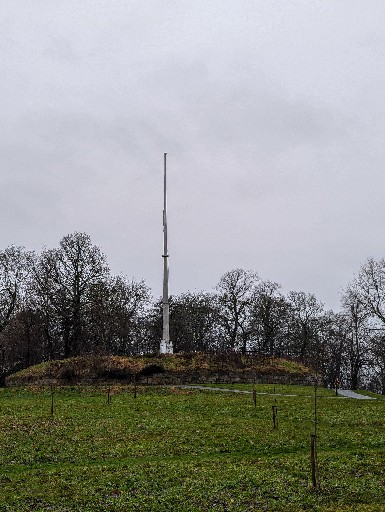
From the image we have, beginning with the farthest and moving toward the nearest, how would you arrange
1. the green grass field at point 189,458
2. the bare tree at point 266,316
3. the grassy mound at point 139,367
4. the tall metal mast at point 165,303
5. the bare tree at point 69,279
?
1. the bare tree at point 266,316
2. the bare tree at point 69,279
3. the tall metal mast at point 165,303
4. the grassy mound at point 139,367
5. the green grass field at point 189,458

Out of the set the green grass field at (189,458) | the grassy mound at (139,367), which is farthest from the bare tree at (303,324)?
the green grass field at (189,458)

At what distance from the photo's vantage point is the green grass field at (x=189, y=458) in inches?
516

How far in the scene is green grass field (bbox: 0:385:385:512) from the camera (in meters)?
13.1

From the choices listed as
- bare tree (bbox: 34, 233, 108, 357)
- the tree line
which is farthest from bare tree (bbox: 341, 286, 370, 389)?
bare tree (bbox: 34, 233, 108, 357)

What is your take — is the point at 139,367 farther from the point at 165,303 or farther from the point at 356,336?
the point at 356,336

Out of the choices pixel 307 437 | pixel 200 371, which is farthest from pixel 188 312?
pixel 307 437

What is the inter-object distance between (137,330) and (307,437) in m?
58.4

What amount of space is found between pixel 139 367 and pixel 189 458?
94.1 ft

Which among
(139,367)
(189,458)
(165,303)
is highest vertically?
(165,303)

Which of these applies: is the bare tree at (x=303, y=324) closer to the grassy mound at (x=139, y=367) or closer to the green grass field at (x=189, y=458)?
the grassy mound at (x=139, y=367)

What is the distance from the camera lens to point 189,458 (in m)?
17.5

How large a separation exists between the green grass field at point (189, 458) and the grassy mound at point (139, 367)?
47.8 feet

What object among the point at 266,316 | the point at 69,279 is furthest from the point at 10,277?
the point at 266,316

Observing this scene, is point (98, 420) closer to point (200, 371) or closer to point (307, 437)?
point (307, 437)
